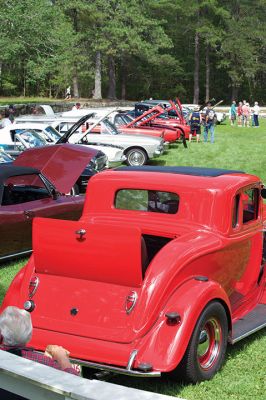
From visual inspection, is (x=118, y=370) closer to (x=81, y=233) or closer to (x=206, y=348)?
(x=206, y=348)

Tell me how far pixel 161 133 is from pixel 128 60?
43.5 meters

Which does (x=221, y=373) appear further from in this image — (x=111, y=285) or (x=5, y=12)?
(x=5, y=12)

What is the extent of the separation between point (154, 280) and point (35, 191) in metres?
5.10

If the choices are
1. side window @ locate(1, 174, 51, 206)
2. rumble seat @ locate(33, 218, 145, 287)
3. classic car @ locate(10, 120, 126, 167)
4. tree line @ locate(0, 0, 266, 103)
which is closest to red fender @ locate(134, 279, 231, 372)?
rumble seat @ locate(33, 218, 145, 287)

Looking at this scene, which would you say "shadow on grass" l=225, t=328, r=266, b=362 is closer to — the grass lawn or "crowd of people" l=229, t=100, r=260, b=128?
the grass lawn

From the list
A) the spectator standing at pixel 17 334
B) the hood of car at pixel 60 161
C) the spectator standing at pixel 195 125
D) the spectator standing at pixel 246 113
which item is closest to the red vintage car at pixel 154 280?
the spectator standing at pixel 17 334

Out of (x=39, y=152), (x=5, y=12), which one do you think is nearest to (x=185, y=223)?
(x=39, y=152)

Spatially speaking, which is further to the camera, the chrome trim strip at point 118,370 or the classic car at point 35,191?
the classic car at point 35,191

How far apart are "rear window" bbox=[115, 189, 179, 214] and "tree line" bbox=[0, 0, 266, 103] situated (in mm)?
26346

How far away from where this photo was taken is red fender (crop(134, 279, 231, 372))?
4586 millimetres

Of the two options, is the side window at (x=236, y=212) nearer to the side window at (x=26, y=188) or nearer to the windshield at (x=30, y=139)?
the side window at (x=26, y=188)

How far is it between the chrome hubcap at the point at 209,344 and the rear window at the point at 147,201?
133 cm

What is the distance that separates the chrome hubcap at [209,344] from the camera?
503 cm

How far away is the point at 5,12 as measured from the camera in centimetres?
3131
